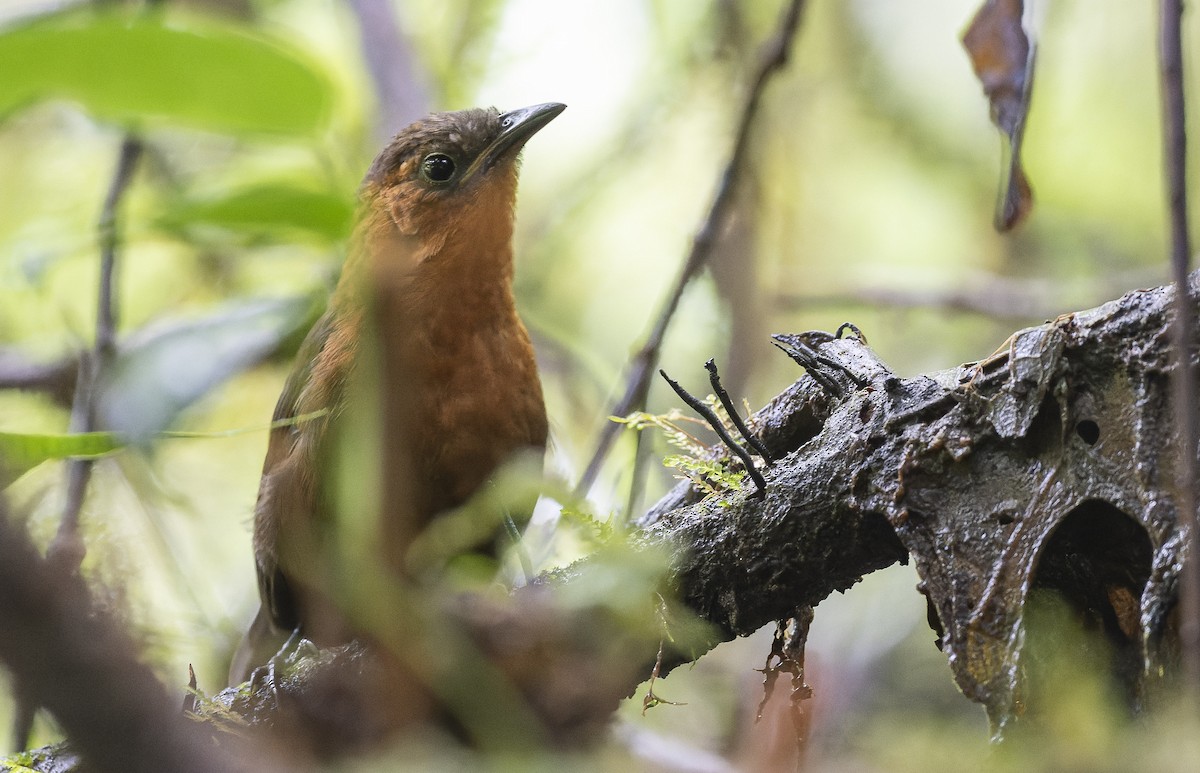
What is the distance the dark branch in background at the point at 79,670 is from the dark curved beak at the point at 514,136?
2.66m

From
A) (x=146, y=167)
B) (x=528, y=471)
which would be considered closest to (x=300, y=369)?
(x=528, y=471)

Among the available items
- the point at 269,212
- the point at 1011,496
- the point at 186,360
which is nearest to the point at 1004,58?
the point at 1011,496

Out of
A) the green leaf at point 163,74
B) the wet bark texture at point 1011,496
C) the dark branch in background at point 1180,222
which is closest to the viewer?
the dark branch in background at point 1180,222

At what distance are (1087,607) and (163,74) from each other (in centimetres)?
179

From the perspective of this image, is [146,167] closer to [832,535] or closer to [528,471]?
[528,471]

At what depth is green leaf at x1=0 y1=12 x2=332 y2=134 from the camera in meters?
1.81

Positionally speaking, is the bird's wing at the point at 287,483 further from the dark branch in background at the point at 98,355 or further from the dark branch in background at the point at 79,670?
the dark branch in background at the point at 79,670

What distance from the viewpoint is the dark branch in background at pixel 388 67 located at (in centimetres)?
498

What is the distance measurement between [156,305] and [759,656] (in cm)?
343

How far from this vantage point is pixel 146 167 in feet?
19.0

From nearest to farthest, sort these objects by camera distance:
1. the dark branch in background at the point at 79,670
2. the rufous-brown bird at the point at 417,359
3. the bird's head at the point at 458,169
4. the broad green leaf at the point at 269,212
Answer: the dark branch in background at the point at 79,670 < the broad green leaf at the point at 269,212 < the rufous-brown bird at the point at 417,359 < the bird's head at the point at 458,169

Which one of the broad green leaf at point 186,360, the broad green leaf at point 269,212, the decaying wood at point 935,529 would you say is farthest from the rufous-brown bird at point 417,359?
the decaying wood at point 935,529

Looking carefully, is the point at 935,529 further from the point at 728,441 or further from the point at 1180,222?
the point at 1180,222

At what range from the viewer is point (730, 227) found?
17.1 feet
